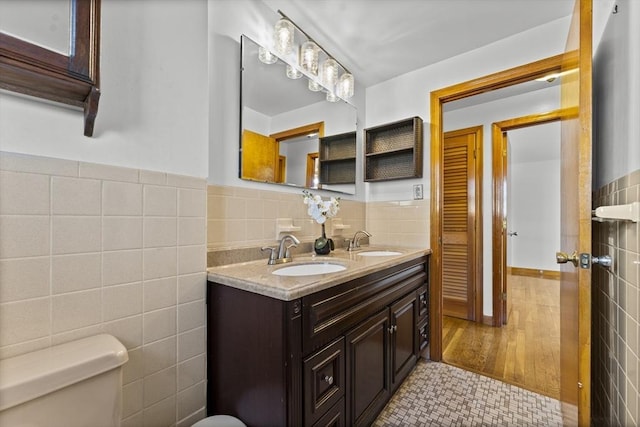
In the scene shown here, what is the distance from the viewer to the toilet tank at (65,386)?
649 millimetres

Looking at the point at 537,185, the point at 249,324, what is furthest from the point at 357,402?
the point at 537,185

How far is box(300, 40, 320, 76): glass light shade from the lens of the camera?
1827 mm

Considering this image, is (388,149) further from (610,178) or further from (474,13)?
(610,178)

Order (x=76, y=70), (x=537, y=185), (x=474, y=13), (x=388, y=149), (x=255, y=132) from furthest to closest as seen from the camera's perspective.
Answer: (x=537, y=185)
(x=388, y=149)
(x=474, y=13)
(x=255, y=132)
(x=76, y=70)

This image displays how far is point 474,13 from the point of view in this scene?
5.63ft

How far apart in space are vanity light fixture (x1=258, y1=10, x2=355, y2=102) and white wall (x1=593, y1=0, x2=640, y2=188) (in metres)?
1.45

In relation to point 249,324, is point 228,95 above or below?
above

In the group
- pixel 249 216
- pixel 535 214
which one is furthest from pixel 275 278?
pixel 535 214

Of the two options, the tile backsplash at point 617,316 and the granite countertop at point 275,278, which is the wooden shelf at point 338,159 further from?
the tile backsplash at point 617,316

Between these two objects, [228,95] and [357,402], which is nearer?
[357,402]

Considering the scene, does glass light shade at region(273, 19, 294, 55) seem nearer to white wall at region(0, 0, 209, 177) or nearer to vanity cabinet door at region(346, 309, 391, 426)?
white wall at region(0, 0, 209, 177)

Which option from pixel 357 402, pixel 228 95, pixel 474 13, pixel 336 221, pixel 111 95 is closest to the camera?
pixel 111 95

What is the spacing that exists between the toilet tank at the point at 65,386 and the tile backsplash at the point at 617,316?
1.45 m

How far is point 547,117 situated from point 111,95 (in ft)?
10.9
